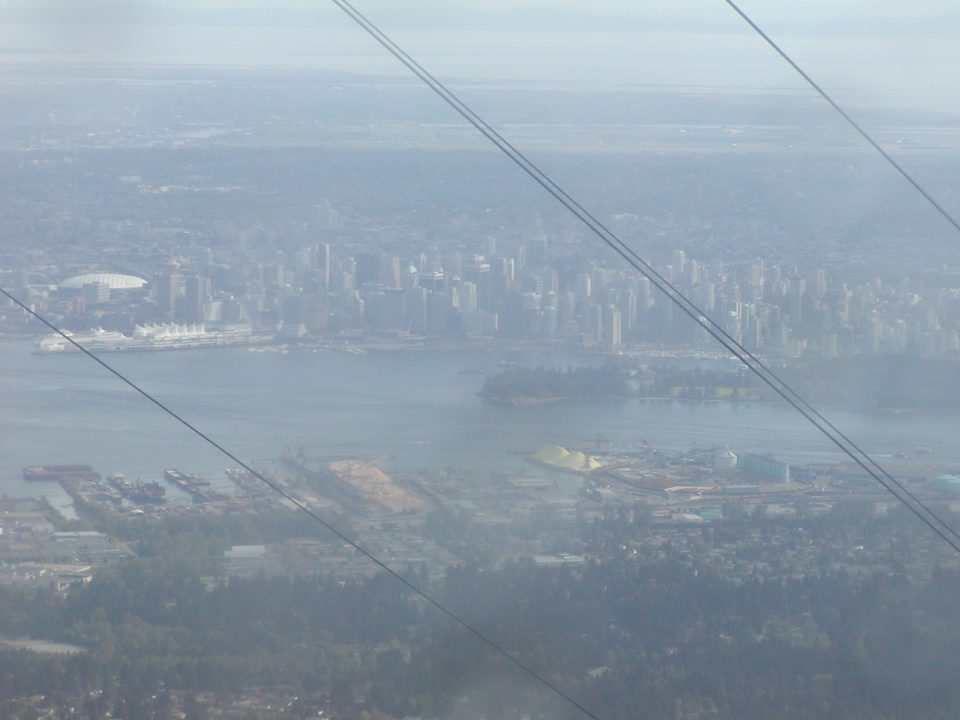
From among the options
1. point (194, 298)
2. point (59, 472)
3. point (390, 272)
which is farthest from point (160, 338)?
point (390, 272)

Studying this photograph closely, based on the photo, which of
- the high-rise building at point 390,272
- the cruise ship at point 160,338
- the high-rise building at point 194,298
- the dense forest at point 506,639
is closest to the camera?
the dense forest at point 506,639

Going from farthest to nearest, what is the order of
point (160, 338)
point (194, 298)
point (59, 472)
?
point (194, 298), point (160, 338), point (59, 472)

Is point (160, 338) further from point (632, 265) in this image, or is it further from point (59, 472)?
point (632, 265)

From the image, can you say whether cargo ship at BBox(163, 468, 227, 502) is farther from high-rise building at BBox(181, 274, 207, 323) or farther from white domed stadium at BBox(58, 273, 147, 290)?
white domed stadium at BBox(58, 273, 147, 290)

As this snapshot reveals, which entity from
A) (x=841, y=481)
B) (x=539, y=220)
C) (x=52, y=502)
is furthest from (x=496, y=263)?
(x=52, y=502)

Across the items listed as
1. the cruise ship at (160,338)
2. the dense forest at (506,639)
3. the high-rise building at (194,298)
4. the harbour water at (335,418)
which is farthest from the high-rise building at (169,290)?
the dense forest at (506,639)

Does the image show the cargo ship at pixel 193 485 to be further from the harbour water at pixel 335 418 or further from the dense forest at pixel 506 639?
the dense forest at pixel 506 639

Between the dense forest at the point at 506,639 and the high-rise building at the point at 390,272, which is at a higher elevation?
the high-rise building at the point at 390,272
